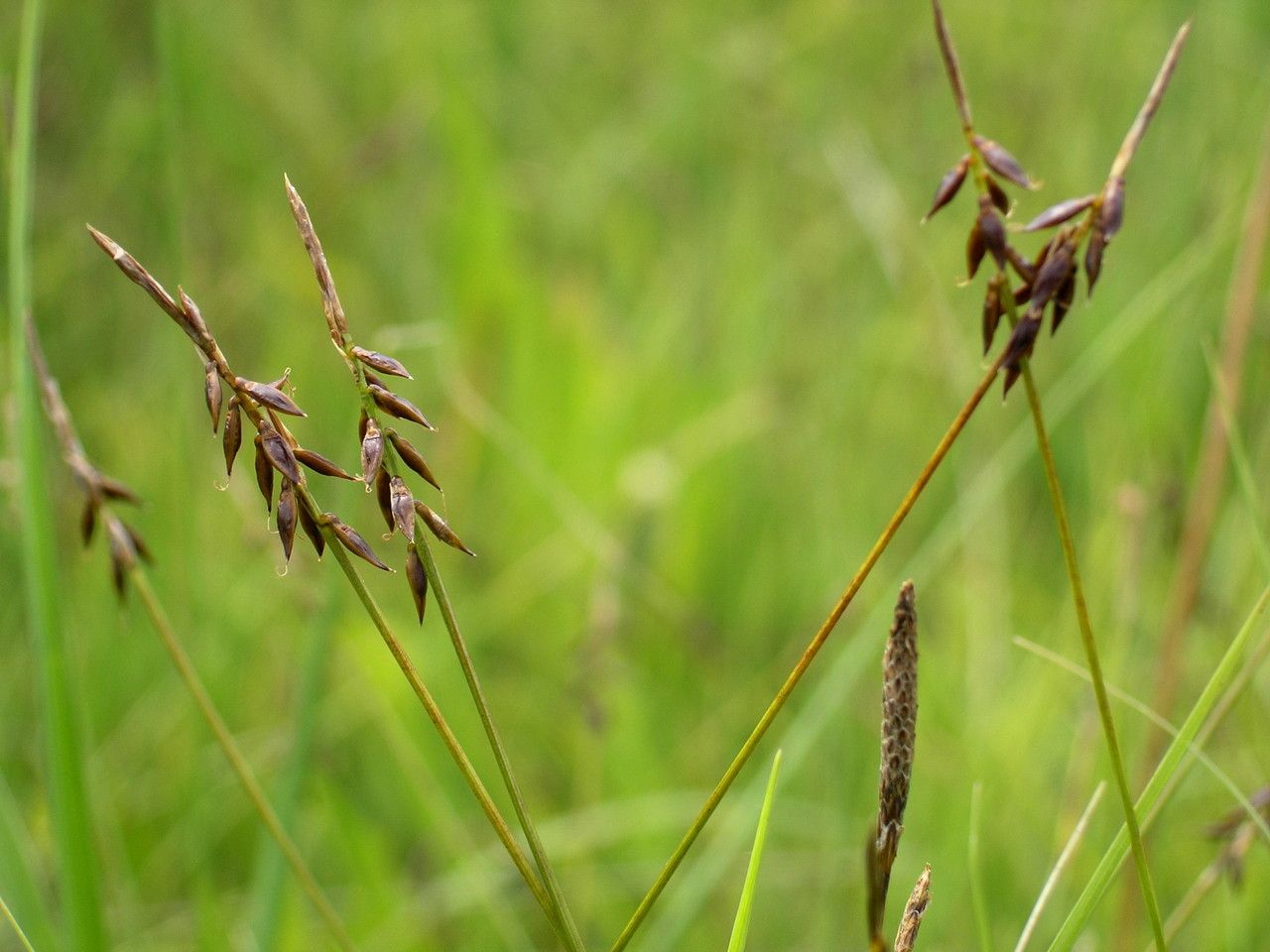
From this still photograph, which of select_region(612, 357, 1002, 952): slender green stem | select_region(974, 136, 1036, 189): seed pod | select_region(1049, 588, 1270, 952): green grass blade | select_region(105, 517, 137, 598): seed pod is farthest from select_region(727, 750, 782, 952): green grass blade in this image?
select_region(105, 517, 137, 598): seed pod

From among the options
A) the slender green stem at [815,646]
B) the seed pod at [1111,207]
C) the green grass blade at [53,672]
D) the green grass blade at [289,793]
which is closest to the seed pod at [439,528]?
the slender green stem at [815,646]

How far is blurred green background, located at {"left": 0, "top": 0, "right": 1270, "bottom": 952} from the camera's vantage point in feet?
4.40

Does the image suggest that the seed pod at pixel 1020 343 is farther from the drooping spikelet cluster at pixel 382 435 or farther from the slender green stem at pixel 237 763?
the slender green stem at pixel 237 763

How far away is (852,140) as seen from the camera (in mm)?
2791

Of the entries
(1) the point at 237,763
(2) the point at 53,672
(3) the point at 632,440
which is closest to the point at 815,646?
(1) the point at 237,763

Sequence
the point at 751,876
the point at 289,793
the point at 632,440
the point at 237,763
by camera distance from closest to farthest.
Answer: the point at 751,876 → the point at 237,763 → the point at 289,793 → the point at 632,440

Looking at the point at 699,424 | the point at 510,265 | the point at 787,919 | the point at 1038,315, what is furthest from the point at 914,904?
the point at 510,265

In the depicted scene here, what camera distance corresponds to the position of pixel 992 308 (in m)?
0.42

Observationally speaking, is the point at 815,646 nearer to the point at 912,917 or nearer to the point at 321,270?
the point at 912,917

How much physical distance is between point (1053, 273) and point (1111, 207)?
0.03 metres

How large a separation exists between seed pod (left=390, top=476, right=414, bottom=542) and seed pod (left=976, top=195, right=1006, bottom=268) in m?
0.21

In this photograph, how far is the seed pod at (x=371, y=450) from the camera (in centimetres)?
41

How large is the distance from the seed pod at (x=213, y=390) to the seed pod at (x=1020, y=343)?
268 mm

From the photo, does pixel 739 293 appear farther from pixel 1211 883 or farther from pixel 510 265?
pixel 1211 883
